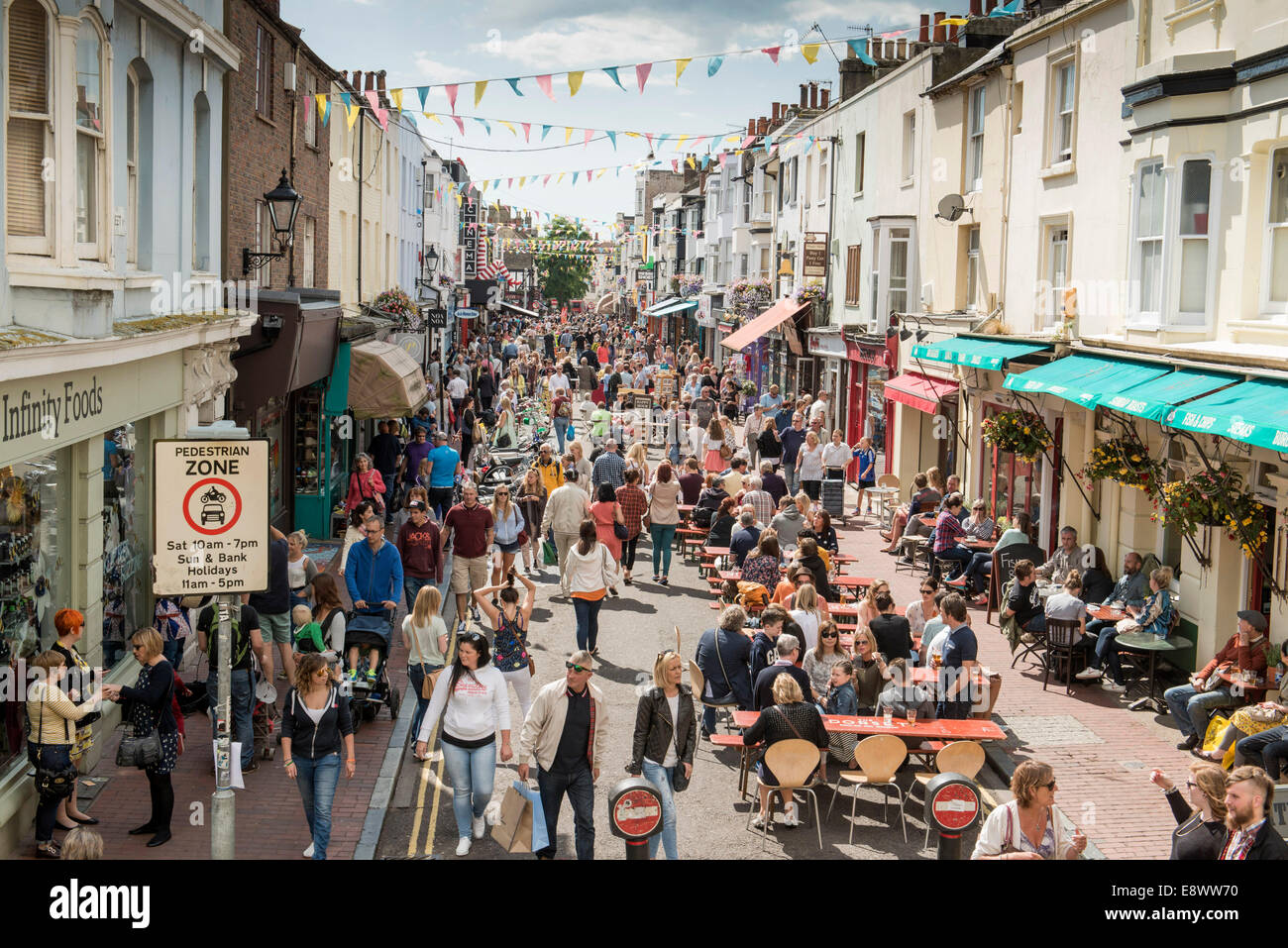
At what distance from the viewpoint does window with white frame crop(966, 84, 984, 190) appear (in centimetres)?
2323

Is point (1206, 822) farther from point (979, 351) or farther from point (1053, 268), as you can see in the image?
point (1053, 268)

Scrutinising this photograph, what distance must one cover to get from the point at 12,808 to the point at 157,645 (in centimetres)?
146

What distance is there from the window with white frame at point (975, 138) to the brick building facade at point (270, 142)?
11.8 metres

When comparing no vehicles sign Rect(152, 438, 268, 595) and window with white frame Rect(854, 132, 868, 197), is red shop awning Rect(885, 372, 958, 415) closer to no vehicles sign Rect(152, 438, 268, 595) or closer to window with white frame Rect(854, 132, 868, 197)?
window with white frame Rect(854, 132, 868, 197)

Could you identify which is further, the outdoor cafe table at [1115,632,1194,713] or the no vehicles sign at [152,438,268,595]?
the outdoor cafe table at [1115,632,1194,713]

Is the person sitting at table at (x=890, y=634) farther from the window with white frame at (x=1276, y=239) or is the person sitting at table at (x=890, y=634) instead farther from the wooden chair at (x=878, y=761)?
the window with white frame at (x=1276, y=239)

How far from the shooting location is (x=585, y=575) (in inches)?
569

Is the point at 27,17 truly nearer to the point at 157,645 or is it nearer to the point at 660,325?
the point at 157,645

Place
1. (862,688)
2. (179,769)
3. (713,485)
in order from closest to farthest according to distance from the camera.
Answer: (179,769)
(862,688)
(713,485)

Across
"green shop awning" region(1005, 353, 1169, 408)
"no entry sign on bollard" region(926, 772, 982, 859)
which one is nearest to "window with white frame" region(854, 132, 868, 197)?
"green shop awning" region(1005, 353, 1169, 408)

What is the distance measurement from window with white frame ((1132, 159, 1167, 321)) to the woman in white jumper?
957 centimetres

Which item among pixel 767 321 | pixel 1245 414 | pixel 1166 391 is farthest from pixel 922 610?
pixel 767 321
